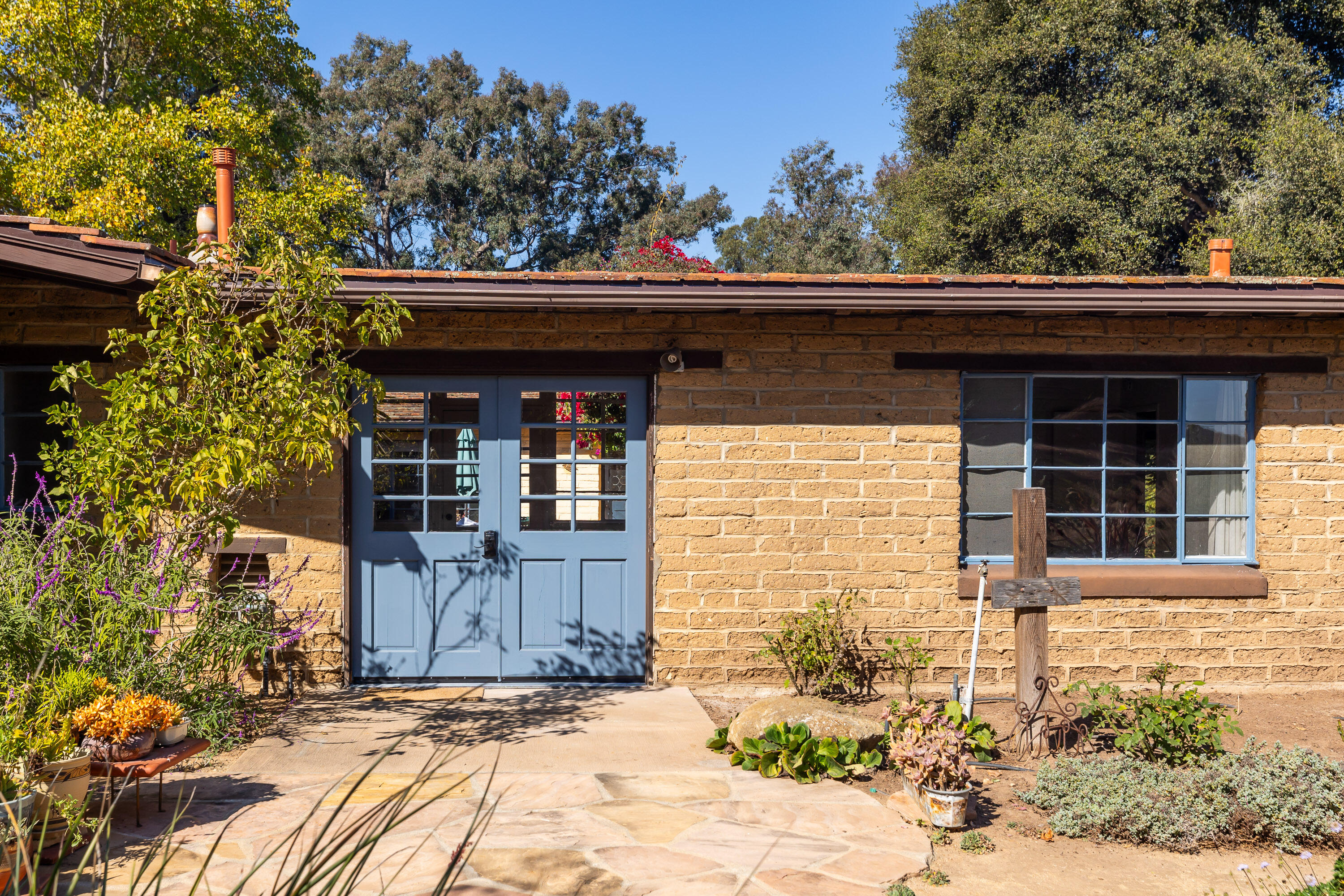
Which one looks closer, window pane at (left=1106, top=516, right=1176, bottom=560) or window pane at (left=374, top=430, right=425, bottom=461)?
window pane at (left=374, top=430, right=425, bottom=461)

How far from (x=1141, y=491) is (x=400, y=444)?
17.6ft

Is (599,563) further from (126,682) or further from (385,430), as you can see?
(126,682)

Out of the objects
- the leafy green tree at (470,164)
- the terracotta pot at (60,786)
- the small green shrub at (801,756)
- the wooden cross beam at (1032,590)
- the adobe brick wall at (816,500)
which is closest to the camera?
the terracotta pot at (60,786)

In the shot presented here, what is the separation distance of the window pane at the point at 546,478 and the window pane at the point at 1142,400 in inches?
155

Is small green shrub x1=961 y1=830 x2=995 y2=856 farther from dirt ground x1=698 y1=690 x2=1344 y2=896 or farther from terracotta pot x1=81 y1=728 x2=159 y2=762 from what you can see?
terracotta pot x1=81 y1=728 x2=159 y2=762

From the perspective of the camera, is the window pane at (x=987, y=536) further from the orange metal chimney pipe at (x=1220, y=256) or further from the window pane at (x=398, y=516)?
the window pane at (x=398, y=516)

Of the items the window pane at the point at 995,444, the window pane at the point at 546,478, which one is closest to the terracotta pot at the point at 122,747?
the window pane at the point at 546,478

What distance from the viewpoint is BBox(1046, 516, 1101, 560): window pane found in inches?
265

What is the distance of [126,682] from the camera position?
4.62 metres

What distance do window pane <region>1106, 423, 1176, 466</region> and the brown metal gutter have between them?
0.97 m

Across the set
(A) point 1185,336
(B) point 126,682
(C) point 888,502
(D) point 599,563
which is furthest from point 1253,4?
(B) point 126,682

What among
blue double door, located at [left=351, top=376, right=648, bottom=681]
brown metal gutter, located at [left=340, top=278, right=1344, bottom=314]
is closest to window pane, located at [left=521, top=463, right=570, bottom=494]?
blue double door, located at [left=351, top=376, right=648, bottom=681]

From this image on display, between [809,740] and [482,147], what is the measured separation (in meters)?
27.3

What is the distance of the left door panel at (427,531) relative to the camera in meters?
6.50
